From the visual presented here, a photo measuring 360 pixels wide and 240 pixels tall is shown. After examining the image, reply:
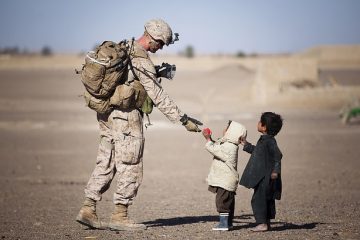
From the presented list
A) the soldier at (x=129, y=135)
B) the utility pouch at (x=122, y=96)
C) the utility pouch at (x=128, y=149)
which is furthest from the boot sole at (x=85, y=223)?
the utility pouch at (x=122, y=96)

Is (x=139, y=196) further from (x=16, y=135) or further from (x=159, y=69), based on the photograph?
(x=16, y=135)

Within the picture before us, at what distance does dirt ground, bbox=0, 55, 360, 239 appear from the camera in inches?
337

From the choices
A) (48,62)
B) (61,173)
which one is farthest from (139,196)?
(48,62)

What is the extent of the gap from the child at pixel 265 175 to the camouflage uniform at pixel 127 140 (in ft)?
3.04

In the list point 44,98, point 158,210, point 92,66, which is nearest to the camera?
point 92,66

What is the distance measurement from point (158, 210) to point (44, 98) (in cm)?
3677

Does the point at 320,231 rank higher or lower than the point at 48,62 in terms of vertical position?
lower

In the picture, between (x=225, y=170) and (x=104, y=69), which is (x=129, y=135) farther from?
(x=225, y=170)

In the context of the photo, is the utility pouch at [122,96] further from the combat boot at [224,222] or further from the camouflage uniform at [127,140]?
the combat boot at [224,222]

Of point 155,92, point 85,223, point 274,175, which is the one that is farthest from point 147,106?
point 274,175

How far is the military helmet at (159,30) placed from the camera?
7977 millimetres

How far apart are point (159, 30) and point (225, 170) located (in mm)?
1643

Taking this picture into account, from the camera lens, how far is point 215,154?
7961 mm

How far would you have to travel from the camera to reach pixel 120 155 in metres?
8.00
